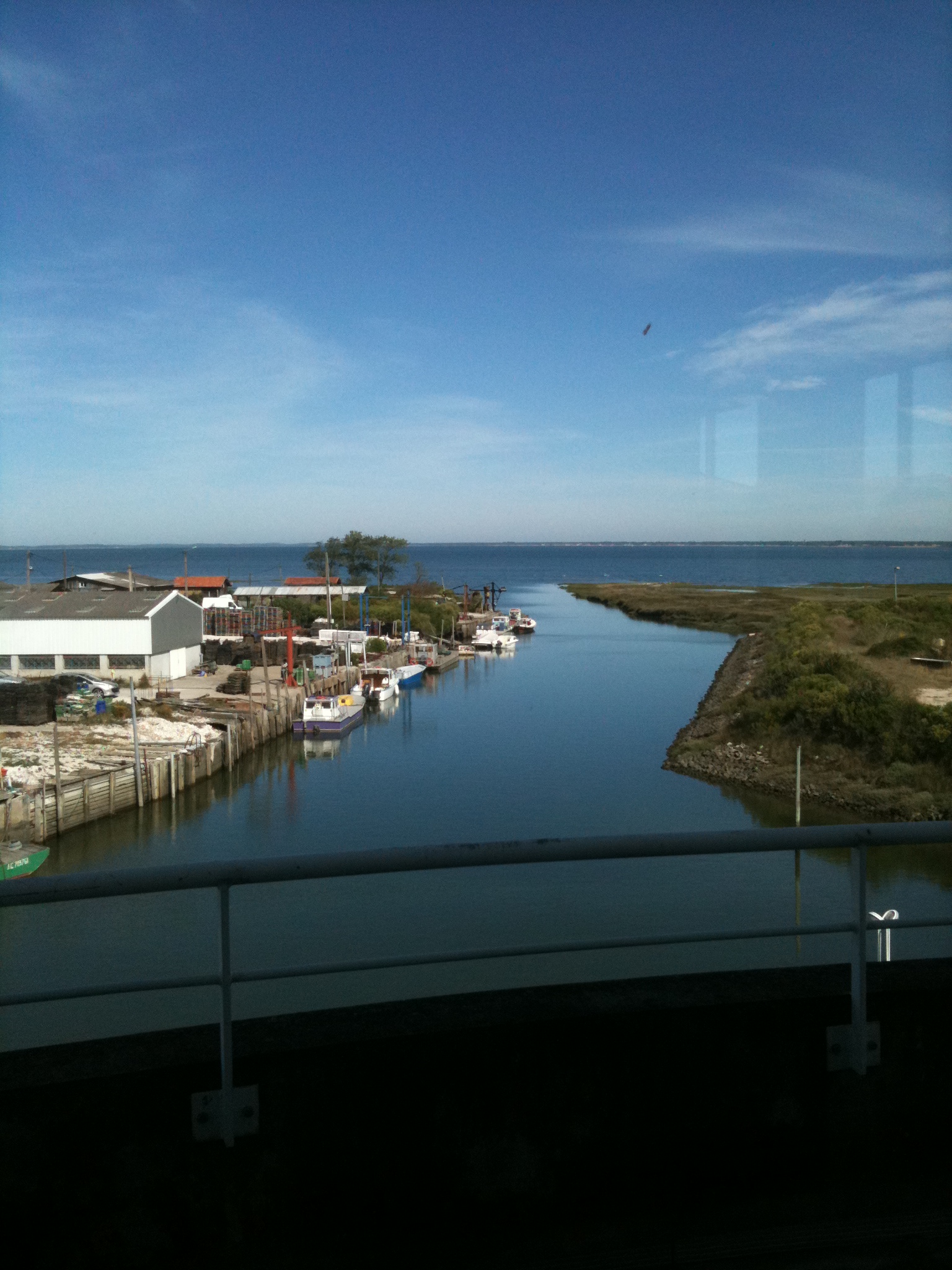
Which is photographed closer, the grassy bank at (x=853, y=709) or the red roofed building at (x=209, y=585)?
the grassy bank at (x=853, y=709)

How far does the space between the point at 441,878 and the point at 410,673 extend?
21.4m

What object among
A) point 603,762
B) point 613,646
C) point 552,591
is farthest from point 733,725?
point 552,591

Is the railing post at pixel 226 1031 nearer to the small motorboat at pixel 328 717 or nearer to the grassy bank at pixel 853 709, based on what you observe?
the grassy bank at pixel 853 709

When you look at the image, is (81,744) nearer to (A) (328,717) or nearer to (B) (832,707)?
(B) (832,707)

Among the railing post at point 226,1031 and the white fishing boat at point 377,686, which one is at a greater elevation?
the railing post at point 226,1031

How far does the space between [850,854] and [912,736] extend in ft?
3.55

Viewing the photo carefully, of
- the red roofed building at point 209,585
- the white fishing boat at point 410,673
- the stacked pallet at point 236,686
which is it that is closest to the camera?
the stacked pallet at point 236,686

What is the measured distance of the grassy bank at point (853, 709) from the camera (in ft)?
8.45

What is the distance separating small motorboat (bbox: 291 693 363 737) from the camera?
20.3ft

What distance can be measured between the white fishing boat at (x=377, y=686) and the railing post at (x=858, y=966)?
29.3 ft

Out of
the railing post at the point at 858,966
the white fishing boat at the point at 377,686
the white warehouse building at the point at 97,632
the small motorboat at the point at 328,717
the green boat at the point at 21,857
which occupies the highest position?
the white warehouse building at the point at 97,632

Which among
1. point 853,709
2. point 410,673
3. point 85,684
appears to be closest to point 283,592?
point 410,673

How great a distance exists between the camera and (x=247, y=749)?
5.23 m

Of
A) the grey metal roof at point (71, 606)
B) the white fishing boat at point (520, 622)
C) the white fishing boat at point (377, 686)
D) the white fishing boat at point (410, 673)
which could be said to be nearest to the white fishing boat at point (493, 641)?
the white fishing boat at point (520, 622)
